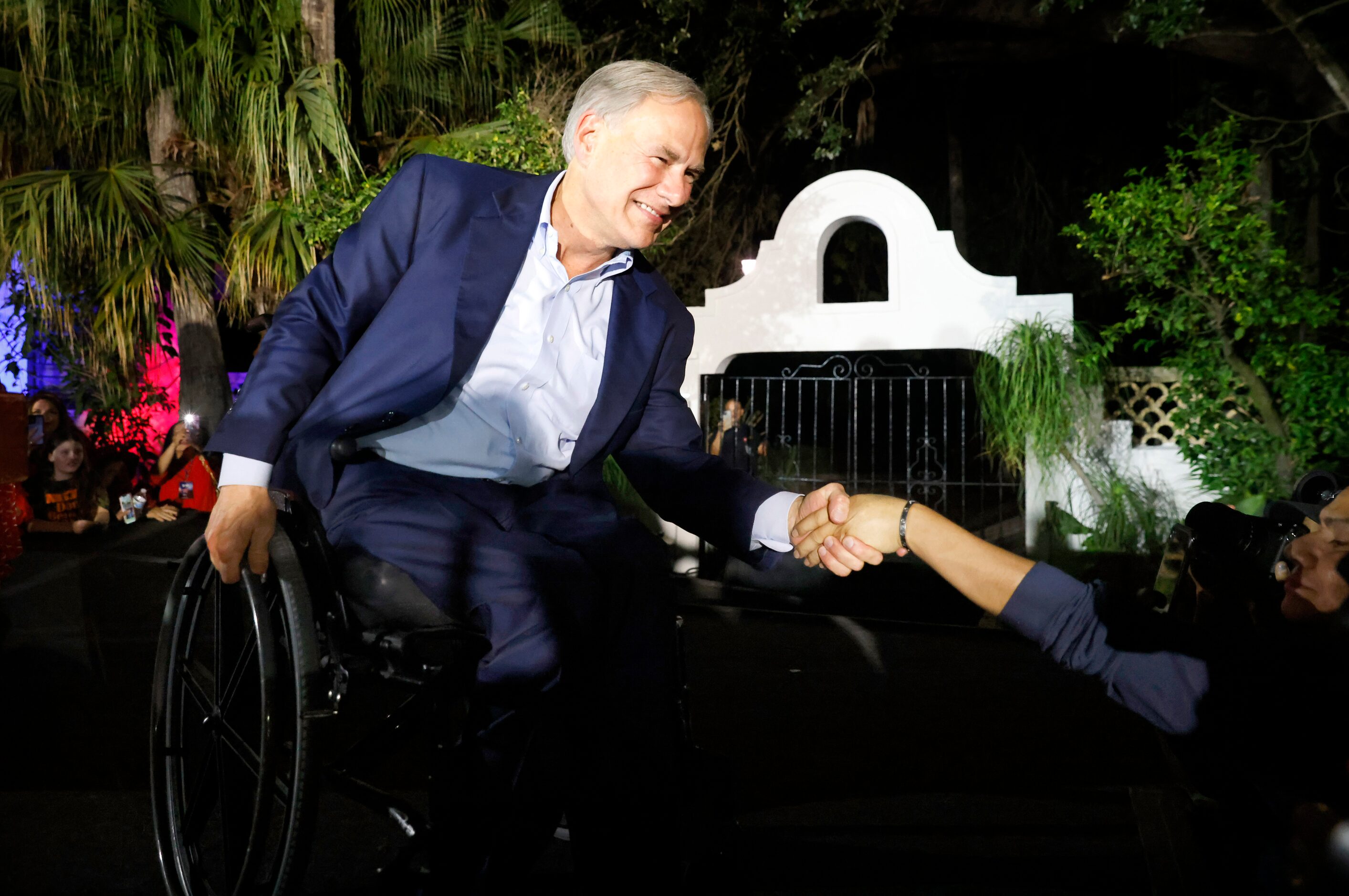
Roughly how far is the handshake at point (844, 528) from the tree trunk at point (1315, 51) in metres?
6.37

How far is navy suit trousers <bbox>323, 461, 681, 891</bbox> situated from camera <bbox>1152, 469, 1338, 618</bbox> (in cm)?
108

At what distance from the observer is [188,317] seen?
316 inches

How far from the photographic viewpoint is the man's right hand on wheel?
1806mm

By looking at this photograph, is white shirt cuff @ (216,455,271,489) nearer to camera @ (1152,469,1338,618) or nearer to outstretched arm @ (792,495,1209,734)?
outstretched arm @ (792,495,1209,734)

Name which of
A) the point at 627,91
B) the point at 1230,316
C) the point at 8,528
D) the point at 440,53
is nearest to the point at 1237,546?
the point at 627,91

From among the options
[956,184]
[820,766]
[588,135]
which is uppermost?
[956,184]

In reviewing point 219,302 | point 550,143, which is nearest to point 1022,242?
point 550,143

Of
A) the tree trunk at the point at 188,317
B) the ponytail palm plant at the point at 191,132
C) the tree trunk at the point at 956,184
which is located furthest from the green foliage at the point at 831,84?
the tree trunk at the point at 956,184

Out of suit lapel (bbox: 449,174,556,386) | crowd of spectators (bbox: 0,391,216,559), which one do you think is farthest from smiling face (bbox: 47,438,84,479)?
suit lapel (bbox: 449,174,556,386)

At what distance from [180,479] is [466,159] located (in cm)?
297

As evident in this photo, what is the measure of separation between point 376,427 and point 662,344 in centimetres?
66

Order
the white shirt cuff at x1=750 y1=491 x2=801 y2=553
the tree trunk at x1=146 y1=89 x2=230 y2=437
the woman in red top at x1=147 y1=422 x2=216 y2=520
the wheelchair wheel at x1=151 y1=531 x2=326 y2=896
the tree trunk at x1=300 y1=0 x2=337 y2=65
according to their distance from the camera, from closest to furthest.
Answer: the wheelchair wheel at x1=151 y1=531 x2=326 y2=896 < the white shirt cuff at x1=750 y1=491 x2=801 y2=553 < the woman in red top at x1=147 y1=422 x2=216 y2=520 < the tree trunk at x1=300 y1=0 x2=337 y2=65 < the tree trunk at x1=146 y1=89 x2=230 y2=437

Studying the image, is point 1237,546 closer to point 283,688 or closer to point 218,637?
point 283,688

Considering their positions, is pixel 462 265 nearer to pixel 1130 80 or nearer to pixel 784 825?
pixel 784 825
